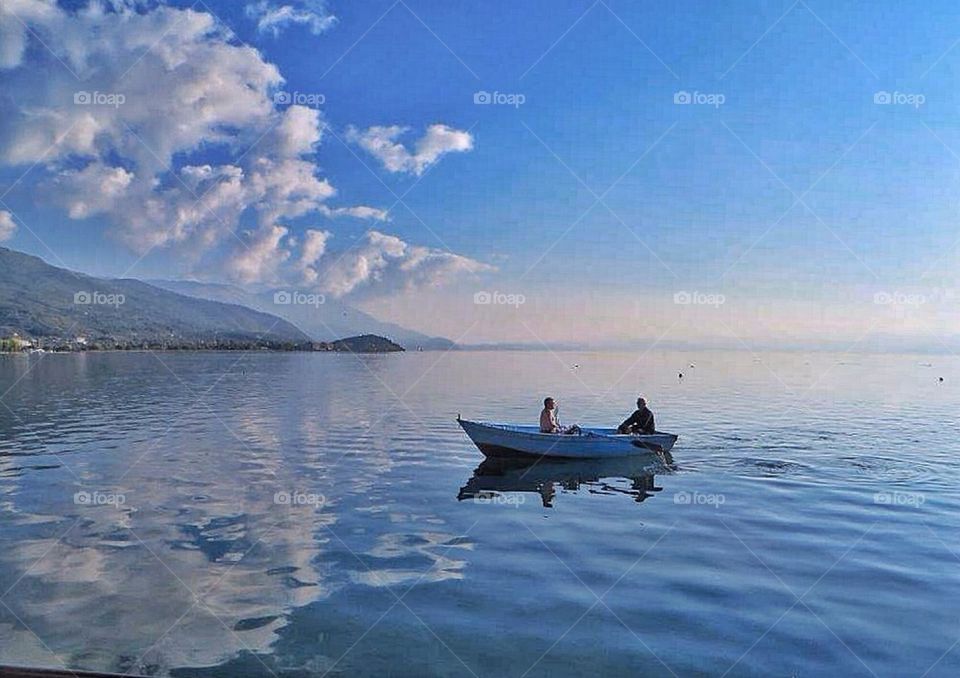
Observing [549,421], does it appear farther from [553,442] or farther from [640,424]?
[640,424]

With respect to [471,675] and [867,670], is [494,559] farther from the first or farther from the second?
[867,670]

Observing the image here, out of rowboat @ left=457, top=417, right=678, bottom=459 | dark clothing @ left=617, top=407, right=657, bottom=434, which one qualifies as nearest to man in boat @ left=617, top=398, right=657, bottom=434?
dark clothing @ left=617, top=407, right=657, bottom=434

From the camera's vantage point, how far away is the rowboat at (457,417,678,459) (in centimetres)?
2911

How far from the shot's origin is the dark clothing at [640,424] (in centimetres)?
3091

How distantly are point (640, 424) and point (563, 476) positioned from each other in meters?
4.89

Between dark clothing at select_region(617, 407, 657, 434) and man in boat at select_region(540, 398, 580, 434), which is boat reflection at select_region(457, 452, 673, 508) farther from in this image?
man in boat at select_region(540, 398, 580, 434)

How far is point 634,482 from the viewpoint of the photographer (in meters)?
27.0

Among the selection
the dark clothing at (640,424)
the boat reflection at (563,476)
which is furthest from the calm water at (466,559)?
the dark clothing at (640,424)

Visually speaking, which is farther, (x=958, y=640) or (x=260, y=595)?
(x=260, y=595)

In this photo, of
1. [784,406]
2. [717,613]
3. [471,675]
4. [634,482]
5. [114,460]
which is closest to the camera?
[471,675]

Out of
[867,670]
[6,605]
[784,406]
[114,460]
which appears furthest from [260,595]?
[784,406]

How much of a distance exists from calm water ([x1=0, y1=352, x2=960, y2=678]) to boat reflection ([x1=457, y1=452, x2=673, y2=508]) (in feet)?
0.62

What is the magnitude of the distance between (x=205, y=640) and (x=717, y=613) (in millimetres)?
8495

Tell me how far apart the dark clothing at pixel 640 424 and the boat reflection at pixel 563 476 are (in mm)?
1045
